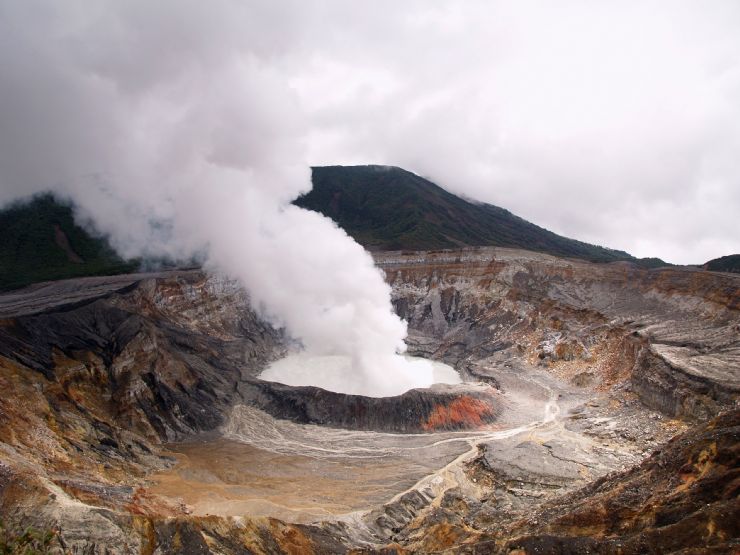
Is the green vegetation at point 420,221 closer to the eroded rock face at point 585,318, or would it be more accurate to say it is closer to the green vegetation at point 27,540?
the eroded rock face at point 585,318

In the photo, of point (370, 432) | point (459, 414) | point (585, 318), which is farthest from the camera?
point (585, 318)

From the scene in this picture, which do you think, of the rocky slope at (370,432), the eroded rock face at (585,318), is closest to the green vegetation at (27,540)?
the rocky slope at (370,432)

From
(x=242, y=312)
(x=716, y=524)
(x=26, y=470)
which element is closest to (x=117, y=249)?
(x=242, y=312)

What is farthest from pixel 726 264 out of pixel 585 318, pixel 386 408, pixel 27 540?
pixel 27 540

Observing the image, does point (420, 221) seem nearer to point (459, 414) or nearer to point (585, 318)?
point (585, 318)

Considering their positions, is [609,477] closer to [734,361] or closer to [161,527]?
[161,527]
